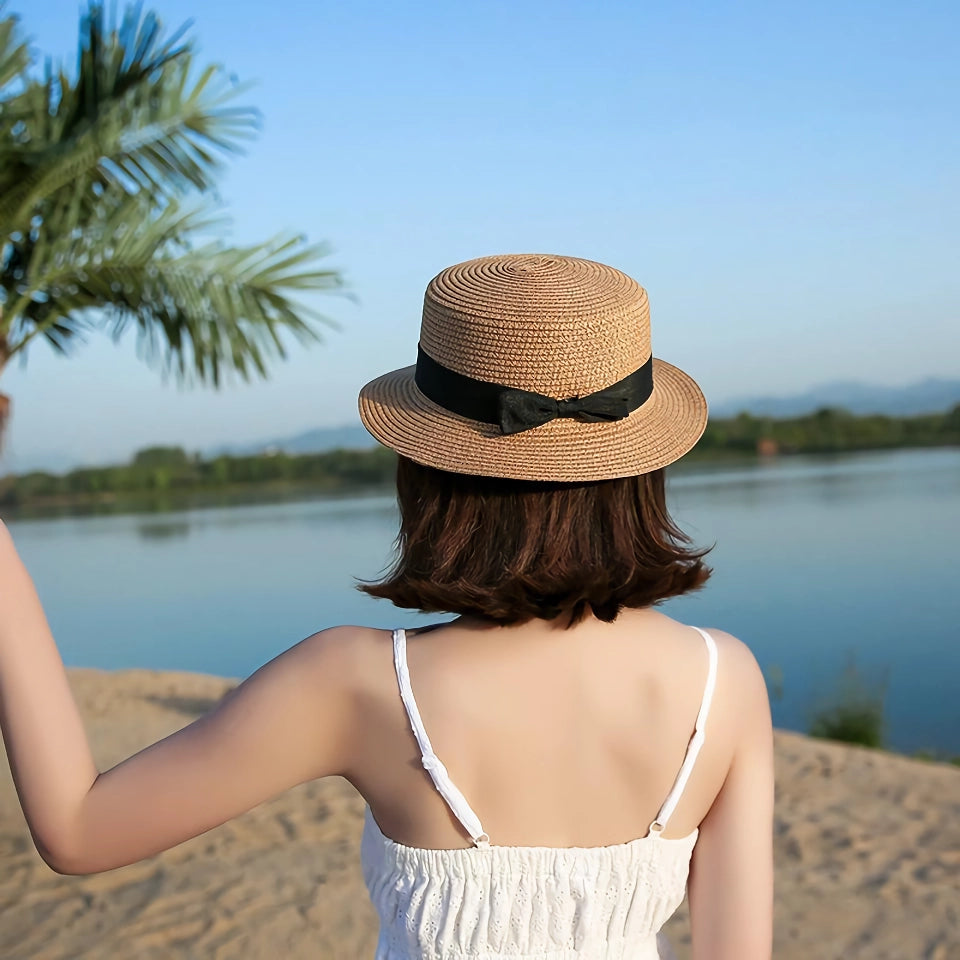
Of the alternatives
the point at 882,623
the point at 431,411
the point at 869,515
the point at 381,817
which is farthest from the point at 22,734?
the point at 869,515

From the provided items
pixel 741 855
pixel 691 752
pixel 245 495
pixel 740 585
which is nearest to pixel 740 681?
pixel 691 752

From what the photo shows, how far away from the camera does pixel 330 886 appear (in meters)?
4.16

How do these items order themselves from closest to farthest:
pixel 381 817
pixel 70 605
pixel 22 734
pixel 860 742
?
1. pixel 22 734
2. pixel 381 817
3. pixel 860 742
4. pixel 70 605

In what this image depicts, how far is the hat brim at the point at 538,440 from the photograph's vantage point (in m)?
1.05

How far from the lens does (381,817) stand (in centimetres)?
109

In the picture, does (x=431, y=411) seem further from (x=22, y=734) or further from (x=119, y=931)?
(x=119, y=931)

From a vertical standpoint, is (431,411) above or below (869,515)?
above

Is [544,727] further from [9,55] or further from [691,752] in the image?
[9,55]

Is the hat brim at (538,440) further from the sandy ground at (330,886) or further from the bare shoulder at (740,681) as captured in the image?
the sandy ground at (330,886)

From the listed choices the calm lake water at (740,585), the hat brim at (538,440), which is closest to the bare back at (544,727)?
the hat brim at (538,440)

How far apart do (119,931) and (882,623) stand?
27.3 ft

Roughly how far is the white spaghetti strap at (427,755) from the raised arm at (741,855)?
316 mm

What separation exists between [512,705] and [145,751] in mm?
384

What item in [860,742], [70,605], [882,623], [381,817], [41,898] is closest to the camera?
[381,817]
